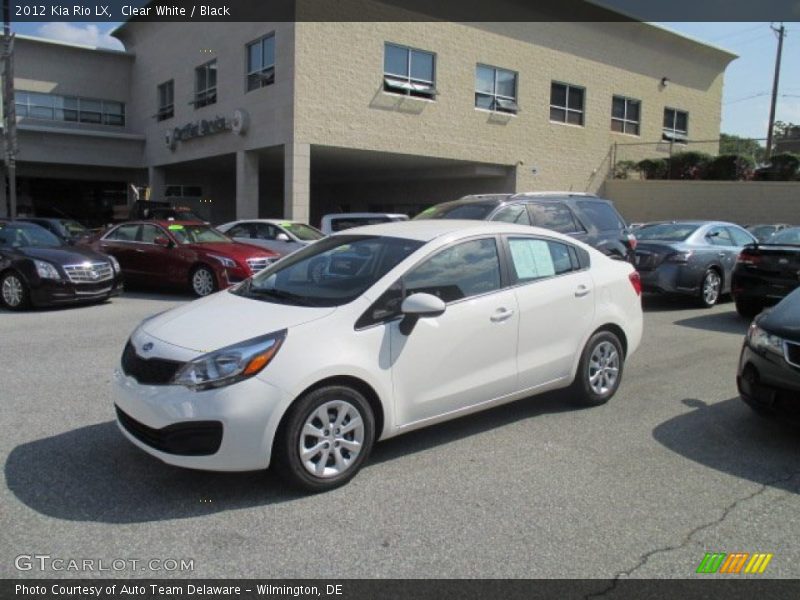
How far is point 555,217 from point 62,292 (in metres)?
7.75

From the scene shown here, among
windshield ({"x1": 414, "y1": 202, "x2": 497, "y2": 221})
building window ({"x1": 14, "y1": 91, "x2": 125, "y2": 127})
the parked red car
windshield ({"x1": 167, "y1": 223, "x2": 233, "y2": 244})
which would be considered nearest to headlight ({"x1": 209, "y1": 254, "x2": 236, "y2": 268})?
the parked red car

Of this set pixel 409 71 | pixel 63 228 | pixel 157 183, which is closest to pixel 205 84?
pixel 157 183

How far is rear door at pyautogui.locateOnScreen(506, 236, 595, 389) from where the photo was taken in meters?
4.98

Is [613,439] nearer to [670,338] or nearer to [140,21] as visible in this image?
[670,338]

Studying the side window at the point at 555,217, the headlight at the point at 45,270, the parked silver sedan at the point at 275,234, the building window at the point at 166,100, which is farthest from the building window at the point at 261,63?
the side window at the point at 555,217

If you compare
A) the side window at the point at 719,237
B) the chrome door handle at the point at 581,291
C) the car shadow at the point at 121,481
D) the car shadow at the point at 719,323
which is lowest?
the car shadow at the point at 121,481

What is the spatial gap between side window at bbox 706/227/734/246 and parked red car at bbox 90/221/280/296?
25.5 ft

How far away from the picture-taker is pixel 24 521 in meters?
3.49

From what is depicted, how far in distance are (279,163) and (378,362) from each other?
23.8 m

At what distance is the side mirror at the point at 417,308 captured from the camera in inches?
A: 162

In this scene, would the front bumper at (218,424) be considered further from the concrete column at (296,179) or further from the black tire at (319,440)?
the concrete column at (296,179)

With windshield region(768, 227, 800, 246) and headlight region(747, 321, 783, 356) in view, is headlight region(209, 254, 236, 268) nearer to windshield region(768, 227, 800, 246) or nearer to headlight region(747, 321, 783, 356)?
headlight region(747, 321, 783, 356)

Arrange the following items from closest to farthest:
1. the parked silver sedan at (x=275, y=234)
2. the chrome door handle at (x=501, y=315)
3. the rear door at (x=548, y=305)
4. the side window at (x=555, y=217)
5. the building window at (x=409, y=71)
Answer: the chrome door handle at (x=501, y=315) → the rear door at (x=548, y=305) → the side window at (x=555, y=217) → the parked silver sedan at (x=275, y=234) → the building window at (x=409, y=71)

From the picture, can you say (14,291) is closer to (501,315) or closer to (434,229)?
(434,229)
